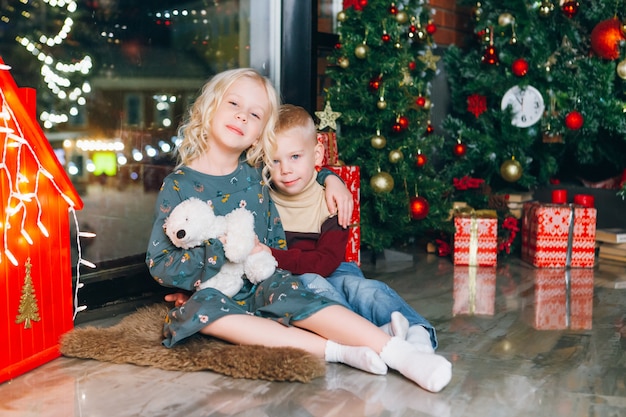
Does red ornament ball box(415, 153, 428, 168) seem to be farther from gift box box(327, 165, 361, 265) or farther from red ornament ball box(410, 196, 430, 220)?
gift box box(327, 165, 361, 265)

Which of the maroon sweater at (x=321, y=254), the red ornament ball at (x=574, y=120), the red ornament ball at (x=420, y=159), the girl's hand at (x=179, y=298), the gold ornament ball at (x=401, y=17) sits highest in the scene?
the gold ornament ball at (x=401, y=17)

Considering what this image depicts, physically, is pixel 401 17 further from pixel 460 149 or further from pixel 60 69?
pixel 60 69

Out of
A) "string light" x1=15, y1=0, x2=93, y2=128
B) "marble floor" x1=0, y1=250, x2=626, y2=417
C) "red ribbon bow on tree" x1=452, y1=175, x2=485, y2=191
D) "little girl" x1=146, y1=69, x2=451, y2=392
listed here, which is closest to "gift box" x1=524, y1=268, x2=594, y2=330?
"marble floor" x1=0, y1=250, x2=626, y2=417

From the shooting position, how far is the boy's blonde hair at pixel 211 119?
232 centimetres

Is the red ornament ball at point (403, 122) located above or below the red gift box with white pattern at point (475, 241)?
above

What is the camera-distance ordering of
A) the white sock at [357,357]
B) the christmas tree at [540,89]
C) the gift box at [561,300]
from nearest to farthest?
1. the white sock at [357,357]
2. the gift box at [561,300]
3. the christmas tree at [540,89]

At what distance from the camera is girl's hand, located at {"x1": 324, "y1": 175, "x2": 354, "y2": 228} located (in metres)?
2.42

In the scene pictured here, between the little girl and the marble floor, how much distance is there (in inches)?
3.1

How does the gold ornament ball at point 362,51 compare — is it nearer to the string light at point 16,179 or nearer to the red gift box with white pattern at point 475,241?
the red gift box with white pattern at point 475,241

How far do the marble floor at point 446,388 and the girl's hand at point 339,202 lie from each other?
50 cm

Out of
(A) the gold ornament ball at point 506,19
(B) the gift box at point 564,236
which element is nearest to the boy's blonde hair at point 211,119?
(B) the gift box at point 564,236

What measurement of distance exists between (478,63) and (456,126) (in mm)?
378

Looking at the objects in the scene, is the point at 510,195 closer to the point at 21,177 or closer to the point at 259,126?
the point at 259,126

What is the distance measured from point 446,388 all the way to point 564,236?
1.87m
